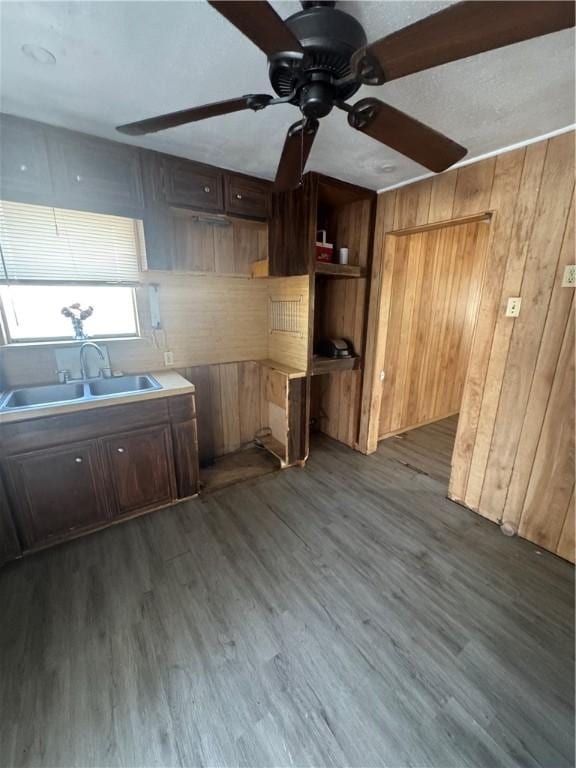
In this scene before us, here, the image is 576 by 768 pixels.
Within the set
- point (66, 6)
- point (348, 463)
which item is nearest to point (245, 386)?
point (348, 463)

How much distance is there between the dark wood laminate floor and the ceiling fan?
2.11 metres

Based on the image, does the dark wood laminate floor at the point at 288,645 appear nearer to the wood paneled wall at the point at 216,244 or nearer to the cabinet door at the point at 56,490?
the cabinet door at the point at 56,490

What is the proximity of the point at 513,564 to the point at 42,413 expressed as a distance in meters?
2.87

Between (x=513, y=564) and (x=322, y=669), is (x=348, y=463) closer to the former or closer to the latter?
(x=513, y=564)

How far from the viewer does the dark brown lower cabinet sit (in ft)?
5.73

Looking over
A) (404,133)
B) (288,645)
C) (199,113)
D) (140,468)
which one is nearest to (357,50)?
(404,133)

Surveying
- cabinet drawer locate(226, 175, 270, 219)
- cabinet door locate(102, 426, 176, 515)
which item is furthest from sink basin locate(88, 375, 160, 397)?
cabinet drawer locate(226, 175, 270, 219)

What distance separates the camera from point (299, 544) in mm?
A: 1980

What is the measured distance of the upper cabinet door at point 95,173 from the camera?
5.78 feet

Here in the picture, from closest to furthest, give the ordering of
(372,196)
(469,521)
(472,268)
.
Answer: (469,521) → (372,196) → (472,268)

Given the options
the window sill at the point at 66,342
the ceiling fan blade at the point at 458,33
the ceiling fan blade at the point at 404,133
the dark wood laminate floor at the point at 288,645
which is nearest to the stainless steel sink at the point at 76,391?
the window sill at the point at 66,342

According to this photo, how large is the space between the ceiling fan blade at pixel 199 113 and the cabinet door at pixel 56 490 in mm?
1650

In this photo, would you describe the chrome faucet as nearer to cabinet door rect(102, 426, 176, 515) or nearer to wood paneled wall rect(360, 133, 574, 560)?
cabinet door rect(102, 426, 176, 515)

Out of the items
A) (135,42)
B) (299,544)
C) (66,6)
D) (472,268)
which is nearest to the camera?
(66,6)
